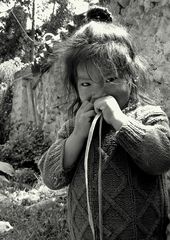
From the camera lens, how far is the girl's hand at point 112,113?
1.42 metres

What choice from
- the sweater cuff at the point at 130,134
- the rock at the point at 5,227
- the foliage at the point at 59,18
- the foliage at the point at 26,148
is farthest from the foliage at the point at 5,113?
the sweater cuff at the point at 130,134

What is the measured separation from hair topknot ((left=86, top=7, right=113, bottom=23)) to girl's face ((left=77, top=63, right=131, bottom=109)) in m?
0.28

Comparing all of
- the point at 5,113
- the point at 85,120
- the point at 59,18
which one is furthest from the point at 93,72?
the point at 59,18

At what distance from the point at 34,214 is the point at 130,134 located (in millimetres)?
2991

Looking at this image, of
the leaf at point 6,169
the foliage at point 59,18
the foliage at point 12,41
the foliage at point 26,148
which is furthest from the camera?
the foliage at point 12,41

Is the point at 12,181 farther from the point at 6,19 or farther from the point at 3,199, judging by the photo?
the point at 6,19

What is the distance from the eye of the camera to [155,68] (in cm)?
340

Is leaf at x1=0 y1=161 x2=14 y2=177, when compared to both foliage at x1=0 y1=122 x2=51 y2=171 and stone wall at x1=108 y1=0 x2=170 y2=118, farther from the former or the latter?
stone wall at x1=108 y1=0 x2=170 y2=118

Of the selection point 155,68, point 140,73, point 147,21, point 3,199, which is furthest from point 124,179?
point 3,199

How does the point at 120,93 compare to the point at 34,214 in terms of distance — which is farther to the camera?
the point at 34,214

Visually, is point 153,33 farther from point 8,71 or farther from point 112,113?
point 8,71

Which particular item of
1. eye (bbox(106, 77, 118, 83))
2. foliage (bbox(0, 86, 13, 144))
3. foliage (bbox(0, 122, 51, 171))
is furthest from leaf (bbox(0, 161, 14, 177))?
eye (bbox(106, 77, 118, 83))

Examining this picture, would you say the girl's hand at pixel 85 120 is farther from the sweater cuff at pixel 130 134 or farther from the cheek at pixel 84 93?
the sweater cuff at pixel 130 134

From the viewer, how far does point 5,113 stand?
982cm
